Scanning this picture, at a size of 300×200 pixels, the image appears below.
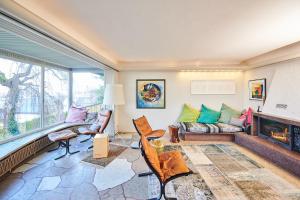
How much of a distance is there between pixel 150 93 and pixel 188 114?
1.46 metres

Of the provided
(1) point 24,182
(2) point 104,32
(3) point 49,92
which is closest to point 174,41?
(2) point 104,32

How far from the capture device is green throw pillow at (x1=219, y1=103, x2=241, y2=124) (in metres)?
5.55

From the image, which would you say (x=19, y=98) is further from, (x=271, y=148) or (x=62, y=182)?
(x=271, y=148)

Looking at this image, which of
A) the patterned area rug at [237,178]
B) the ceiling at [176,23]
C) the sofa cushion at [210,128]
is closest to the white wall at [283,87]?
the ceiling at [176,23]

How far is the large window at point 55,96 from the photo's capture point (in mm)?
4945

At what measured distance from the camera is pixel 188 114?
5.79 metres

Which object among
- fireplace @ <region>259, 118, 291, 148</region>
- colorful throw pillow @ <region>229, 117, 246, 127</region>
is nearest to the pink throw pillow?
colorful throw pillow @ <region>229, 117, 246, 127</region>

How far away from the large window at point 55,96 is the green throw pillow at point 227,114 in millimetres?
5154

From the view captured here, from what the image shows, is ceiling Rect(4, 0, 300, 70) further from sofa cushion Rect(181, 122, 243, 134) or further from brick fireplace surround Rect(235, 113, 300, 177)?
sofa cushion Rect(181, 122, 243, 134)

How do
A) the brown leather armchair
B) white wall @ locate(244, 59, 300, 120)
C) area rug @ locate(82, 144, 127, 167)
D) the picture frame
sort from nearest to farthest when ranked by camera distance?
the brown leather armchair
area rug @ locate(82, 144, 127, 167)
white wall @ locate(244, 59, 300, 120)
the picture frame

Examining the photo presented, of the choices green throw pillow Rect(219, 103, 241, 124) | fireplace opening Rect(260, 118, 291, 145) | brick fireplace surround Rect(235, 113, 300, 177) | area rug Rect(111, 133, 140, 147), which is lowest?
area rug Rect(111, 133, 140, 147)

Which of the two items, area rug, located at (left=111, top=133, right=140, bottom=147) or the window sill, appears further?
area rug, located at (left=111, top=133, right=140, bottom=147)

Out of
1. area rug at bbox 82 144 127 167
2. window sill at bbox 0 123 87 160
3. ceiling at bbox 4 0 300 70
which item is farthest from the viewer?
area rug at bbox 82 144 127 167

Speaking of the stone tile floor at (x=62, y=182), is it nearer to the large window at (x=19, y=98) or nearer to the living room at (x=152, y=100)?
the living room at (x=152, y=100)
